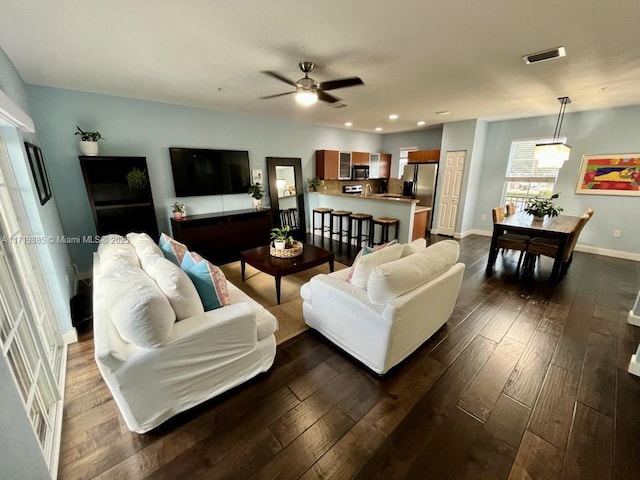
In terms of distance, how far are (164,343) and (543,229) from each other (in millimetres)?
4246

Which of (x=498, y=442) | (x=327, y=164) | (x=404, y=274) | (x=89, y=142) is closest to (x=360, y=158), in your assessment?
(x=327, y=164)

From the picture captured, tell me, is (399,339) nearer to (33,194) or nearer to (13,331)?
(13,331)

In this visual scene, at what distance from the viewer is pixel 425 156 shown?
611 centimetres

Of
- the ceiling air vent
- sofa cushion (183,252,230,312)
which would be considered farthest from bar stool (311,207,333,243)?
sofa cushion (183,252,230,312)

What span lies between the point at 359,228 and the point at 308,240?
4.31 ft

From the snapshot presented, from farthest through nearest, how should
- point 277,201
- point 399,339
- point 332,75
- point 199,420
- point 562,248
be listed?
point 277,201
point 562,248
point 332,75
point 399,339
point 199,420

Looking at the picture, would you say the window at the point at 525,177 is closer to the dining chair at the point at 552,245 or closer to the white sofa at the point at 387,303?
the dining chair at the point at 552,245

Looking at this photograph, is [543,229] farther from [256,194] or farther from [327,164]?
[256,194]

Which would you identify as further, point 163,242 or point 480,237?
point 480,237

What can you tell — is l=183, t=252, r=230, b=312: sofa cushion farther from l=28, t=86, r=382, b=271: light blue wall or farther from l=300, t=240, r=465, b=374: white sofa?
l=28, t=86, r=382, b=271: light blue wall

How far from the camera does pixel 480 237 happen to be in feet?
18.6

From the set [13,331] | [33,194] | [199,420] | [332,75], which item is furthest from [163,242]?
[332,75]

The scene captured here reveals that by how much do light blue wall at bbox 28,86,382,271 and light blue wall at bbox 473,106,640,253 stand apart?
15.2 ft

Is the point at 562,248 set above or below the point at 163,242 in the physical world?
below
